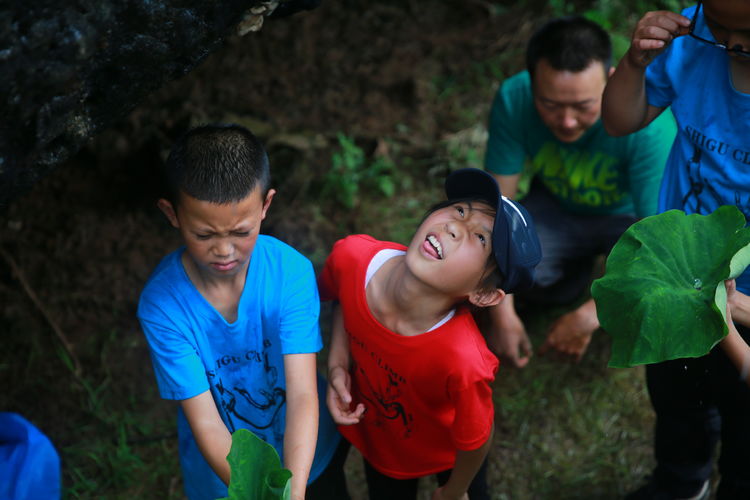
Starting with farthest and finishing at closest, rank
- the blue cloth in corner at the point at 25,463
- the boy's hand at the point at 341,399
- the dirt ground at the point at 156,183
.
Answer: the dirt ground at the point at 156,183
the blue cloth in corner at the point at 25,463
the boy's hand at the point at 341,399

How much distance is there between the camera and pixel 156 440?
2.99 meters

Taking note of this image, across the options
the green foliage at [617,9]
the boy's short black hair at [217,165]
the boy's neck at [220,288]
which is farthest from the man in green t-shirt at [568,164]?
the green foliage at [617,9]

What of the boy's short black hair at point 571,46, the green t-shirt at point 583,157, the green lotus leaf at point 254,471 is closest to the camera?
the green lotus leaf at point 254,471

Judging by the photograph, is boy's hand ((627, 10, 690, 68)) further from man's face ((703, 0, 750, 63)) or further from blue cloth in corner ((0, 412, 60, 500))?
blue cloth in corner ((0, 412, 60, 500))

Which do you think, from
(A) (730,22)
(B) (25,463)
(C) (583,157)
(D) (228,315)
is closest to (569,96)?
(C) (583,157)

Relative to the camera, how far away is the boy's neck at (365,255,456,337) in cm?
186

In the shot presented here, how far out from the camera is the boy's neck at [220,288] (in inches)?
73.5

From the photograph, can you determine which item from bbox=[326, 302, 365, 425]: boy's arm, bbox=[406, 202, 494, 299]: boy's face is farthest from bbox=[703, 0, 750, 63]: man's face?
bbox=[326, 302, 365, 425]: boy's arm

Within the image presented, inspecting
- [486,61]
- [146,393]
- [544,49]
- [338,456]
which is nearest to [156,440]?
[146,393]

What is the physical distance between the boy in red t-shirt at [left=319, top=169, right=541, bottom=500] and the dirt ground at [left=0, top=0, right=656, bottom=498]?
48.9 inches

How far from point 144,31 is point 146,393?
76.1 inches

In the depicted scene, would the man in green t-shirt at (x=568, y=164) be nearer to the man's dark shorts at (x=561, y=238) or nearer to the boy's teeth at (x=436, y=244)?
the man's dark shorts at (x=561, y=238)

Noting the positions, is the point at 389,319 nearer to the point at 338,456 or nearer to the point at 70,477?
the point at 338,456

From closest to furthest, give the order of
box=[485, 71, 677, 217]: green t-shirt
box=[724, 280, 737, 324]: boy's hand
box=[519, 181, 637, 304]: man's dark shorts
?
box=[724, 280, 737, 324]: boy's hand < box=[485, 71, 677, 217]: green t-shirt < box=[519, 181, 637, 304]: man's dark shorts
